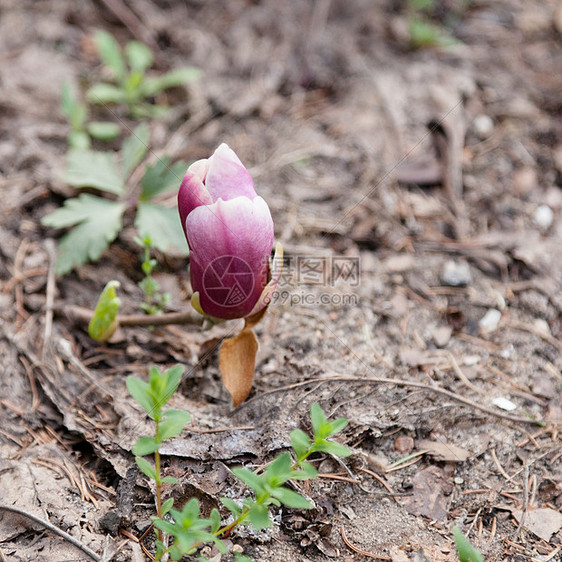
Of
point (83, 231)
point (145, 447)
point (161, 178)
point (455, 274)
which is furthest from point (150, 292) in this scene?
point (455, 274)

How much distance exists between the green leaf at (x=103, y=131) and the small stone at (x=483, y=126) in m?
1.82

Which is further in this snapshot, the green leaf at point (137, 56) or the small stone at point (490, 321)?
the green leaf at point (137, 56)

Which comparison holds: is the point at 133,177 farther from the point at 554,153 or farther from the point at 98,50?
the point at 554,153

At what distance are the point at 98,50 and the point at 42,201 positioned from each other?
1202mm

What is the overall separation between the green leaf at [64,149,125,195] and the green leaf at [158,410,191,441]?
1206mm

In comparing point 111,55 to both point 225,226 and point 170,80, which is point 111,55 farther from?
point 225,226

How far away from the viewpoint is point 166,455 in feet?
5.48

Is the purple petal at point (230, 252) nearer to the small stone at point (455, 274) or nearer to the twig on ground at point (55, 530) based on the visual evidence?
the twig on ground at point (55, 530)

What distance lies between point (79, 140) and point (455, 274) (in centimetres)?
179

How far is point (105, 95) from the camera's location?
113 inches

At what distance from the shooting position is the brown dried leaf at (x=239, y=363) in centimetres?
182

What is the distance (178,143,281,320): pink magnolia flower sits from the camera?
156 centimetres

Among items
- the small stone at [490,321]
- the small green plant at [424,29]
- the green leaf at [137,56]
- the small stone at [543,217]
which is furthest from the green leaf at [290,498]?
the small green plant at [424,29]

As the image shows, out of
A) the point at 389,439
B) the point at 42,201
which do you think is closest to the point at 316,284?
the point at 389,439
